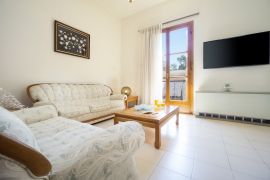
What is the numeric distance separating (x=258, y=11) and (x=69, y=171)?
394 cm

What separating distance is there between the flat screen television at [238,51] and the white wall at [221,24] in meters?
0.14

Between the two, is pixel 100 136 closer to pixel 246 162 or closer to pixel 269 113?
pixel 246 162

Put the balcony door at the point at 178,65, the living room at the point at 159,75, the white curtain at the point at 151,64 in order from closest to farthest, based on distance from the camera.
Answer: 1. the living room at the point at 159,75
2. the balcony door at the point at 178,65
3. the white curtain at the point at 151,64

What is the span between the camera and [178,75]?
3.54 meters

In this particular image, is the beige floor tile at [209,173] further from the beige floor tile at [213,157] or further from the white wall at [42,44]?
the white wall at [42,44]

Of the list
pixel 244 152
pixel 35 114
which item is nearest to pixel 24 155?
pixel 35 114

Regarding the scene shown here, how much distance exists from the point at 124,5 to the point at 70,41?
188 centimetres

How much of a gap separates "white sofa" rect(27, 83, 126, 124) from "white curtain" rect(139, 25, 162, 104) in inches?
37.6

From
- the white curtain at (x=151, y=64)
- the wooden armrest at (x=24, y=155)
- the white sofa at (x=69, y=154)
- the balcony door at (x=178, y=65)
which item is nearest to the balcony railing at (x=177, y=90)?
the balcony door at (x=178, y=65)

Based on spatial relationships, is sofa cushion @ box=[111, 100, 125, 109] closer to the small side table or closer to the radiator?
the small side table

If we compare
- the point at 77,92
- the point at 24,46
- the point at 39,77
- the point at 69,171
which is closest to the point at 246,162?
the point at 69,171

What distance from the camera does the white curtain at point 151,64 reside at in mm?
3602

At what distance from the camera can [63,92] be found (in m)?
2.49

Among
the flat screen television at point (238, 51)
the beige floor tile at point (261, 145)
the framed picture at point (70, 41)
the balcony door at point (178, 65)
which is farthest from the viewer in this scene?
the balcony door at point (178, 65)
